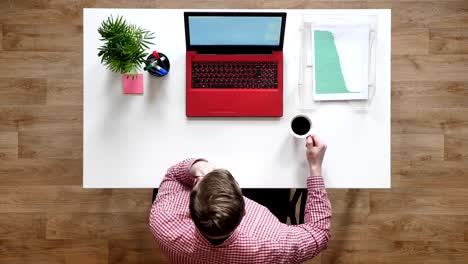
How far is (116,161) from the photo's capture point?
150 cm

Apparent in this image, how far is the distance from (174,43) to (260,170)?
549mm

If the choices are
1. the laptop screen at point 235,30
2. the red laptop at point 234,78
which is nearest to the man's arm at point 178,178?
the red laptop at point 234,78

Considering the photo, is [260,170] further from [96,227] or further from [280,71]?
[96,227]

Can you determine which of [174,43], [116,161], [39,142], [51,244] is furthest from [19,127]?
[174,43]

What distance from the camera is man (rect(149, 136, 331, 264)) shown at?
1085 millimetres

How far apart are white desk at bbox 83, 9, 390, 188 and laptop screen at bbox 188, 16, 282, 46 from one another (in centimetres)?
17

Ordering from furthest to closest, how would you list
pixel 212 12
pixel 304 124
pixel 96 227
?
pixel 96 227 < pixel 304 124 < pixel 212 12

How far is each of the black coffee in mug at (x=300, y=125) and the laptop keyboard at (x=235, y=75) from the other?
5.6 inches

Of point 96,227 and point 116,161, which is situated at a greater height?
point 116,161

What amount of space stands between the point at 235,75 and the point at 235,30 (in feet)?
0.52

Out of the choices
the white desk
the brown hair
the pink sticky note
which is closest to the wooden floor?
the white desk

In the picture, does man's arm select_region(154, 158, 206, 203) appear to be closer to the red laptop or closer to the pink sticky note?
the red laptop

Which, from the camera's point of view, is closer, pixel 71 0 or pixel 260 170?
pixel 260 170

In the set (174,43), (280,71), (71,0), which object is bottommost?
(280,71)
